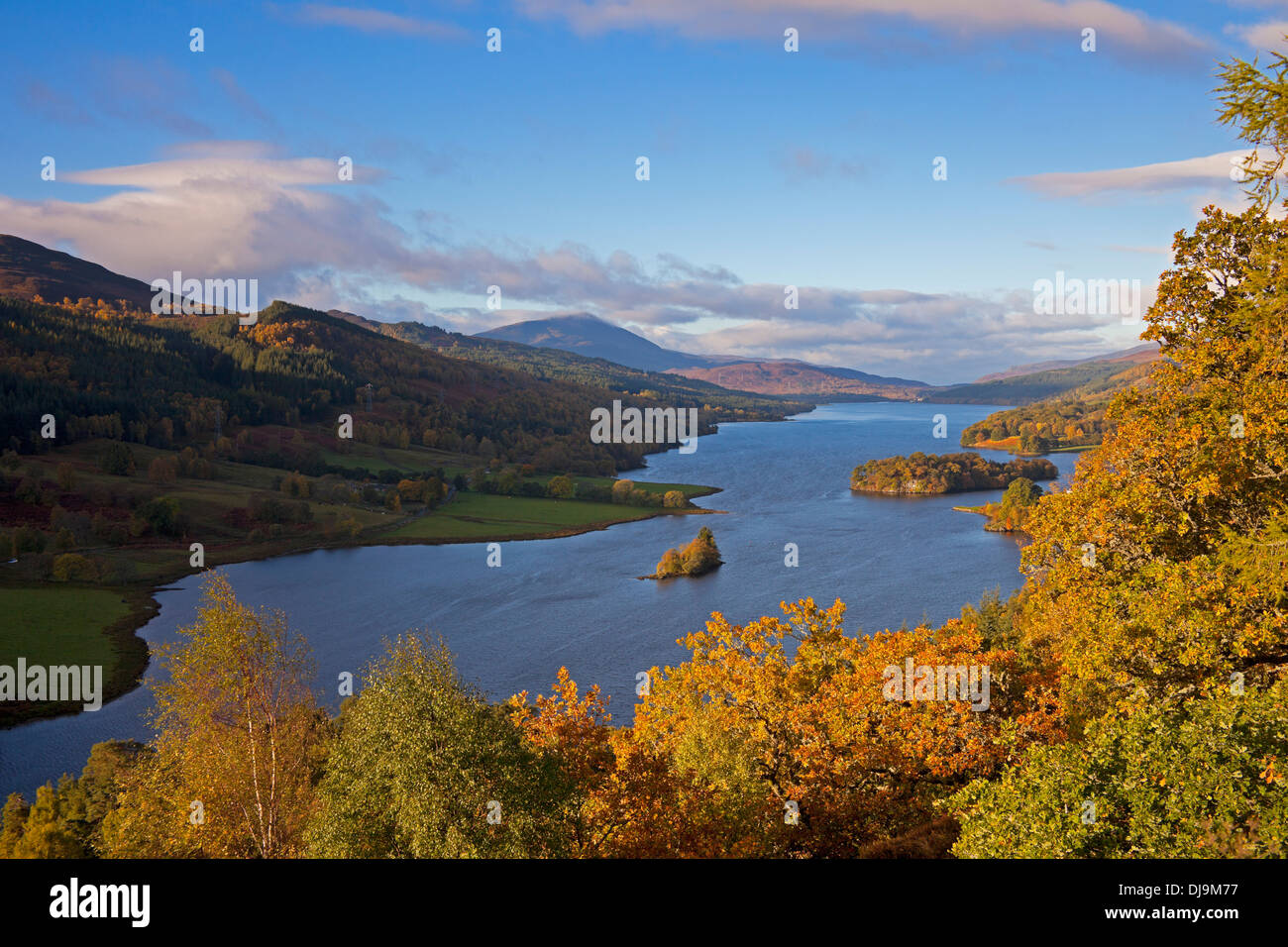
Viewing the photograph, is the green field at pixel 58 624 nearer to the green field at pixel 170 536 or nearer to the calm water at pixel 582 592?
the green field at pixel 170 536

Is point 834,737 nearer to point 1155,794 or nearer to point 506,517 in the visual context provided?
point 1155,794

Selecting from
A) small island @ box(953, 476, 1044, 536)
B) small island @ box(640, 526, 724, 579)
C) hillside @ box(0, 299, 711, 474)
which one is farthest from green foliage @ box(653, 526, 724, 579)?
hillside @ box(0, 299, 711, 474)

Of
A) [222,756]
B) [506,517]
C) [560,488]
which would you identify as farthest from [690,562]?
[222,756]
